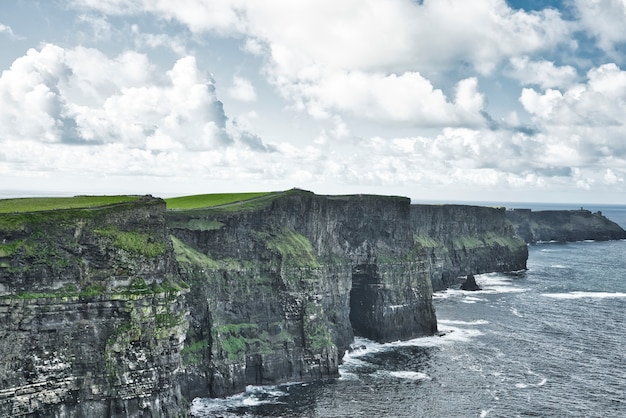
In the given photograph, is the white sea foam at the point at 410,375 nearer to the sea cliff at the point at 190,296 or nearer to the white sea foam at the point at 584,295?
the sea cliff at the point at 190,296

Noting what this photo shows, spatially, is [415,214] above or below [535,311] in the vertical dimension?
above

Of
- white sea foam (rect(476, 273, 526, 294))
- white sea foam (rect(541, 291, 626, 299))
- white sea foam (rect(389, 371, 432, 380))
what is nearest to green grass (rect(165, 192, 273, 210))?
white sea foam (rect(389, 371, 432, 380))

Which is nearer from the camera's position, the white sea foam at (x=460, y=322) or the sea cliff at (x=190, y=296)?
the sea cliff at (x=190, y=296)

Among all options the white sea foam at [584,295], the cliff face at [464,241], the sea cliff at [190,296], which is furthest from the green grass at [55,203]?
the white sea foam at [584,295]

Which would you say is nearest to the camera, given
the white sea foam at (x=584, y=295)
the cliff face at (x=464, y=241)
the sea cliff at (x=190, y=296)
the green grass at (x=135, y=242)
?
the sea cliff at (x=190, y=296)

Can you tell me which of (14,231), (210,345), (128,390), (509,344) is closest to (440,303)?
(509,344)

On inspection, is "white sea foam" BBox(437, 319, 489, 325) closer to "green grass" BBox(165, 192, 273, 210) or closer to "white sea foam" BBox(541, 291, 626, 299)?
"white sea foam" BBox(541, 291, 626, 299)

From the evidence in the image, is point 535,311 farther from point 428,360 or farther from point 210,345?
point 210,345
